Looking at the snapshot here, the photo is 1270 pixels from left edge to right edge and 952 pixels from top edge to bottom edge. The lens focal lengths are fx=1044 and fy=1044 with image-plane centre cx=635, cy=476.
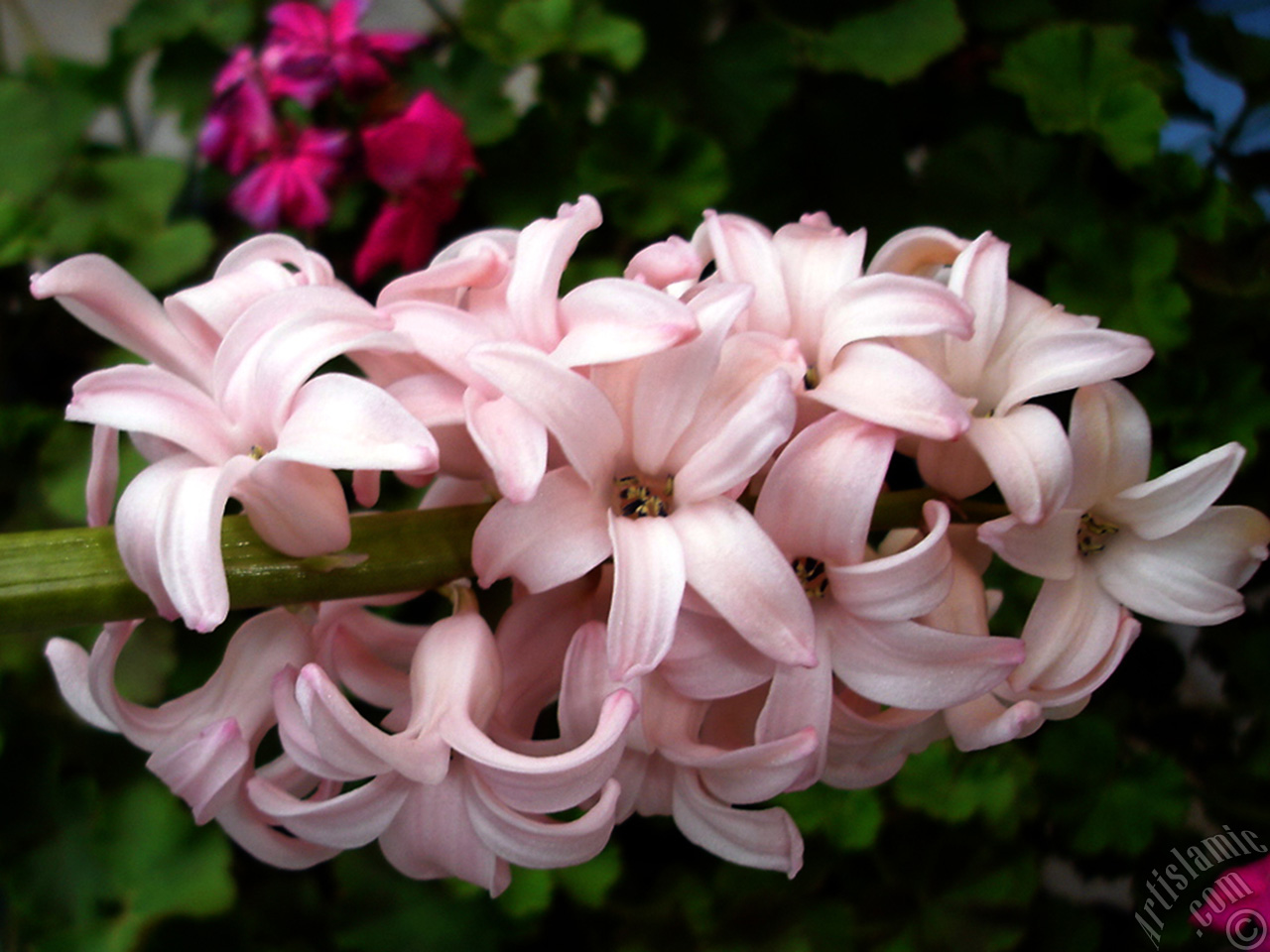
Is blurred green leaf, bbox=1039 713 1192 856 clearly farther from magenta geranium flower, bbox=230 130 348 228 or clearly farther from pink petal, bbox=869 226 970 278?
magenta geranium flower, bbox=230 130 348 228

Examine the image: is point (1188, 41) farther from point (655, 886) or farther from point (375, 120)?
point (655, 886)

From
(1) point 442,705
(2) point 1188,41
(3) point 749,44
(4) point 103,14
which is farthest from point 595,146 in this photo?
(4) point 103,14

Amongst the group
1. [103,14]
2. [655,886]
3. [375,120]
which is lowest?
[655,886]

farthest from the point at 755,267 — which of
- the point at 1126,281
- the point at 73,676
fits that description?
the point at 1126,281

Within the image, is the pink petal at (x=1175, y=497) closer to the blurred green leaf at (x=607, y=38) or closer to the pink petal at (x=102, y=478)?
the pink petal at (x=102, y=478)

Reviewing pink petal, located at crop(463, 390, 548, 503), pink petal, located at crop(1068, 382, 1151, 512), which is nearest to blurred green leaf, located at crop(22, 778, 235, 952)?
pink petal, located at crop(463, 390, 548, 503)

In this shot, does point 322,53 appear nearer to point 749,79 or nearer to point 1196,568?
point 749,79
